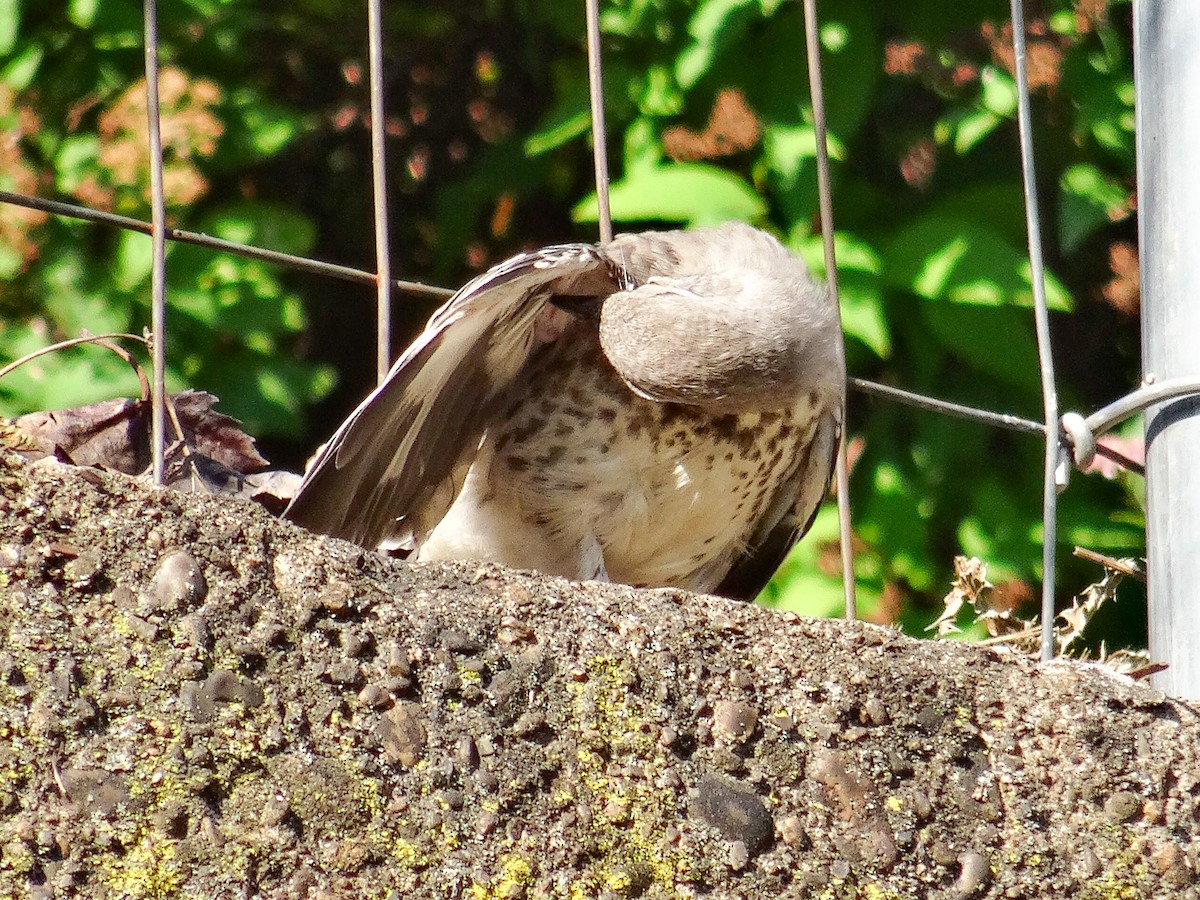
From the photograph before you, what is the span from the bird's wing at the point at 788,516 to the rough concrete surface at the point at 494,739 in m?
1.36

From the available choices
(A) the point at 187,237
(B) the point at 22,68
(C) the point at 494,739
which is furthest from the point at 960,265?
(C) the point at 494,739

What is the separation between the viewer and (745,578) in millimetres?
3348

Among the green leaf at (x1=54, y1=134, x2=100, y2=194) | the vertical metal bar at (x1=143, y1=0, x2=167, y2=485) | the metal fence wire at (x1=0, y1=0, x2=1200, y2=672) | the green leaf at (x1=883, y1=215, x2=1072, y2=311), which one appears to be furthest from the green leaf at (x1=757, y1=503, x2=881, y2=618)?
the vertical metal bar at (x1=143, y1=0, x2=167, y2=485)

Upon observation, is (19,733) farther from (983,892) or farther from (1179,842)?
(1179,842)

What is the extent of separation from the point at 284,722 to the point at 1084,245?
312cm

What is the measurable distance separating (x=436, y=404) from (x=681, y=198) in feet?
3.15

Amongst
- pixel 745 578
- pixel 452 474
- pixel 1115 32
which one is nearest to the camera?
pixel 452 474

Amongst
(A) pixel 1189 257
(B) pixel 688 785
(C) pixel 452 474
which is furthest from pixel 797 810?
(C) pixel 452 474

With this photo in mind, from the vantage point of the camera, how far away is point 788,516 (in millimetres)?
3248

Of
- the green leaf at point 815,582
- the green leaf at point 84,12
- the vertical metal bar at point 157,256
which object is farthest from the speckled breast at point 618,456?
the green leaf at point 84,12

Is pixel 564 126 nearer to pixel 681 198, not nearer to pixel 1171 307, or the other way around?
pixel 681 198

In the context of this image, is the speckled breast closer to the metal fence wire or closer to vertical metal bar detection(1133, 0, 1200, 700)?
the metal fence wire

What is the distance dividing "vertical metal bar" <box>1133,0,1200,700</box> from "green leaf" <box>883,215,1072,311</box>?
4.10 ft

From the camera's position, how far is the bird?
2707 mm
